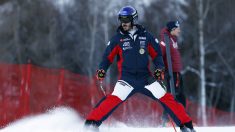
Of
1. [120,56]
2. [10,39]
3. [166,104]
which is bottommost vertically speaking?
[10,39]

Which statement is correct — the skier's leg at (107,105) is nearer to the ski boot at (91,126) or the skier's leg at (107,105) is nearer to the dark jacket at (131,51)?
the ski boot at (91,126)

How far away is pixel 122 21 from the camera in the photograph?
6.97m

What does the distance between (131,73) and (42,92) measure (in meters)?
6.56

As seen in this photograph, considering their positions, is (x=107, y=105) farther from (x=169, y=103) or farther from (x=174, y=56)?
(x=174, y=56)

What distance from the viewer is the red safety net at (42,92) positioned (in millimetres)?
12133

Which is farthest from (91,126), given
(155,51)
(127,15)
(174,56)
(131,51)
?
(174,56)

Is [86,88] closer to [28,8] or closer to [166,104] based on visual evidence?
[166,104]

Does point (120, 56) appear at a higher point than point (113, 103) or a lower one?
higher

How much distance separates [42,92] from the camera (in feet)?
43.4

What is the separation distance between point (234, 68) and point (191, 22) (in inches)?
247

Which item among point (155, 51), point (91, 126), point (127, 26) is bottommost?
point (91, 126)

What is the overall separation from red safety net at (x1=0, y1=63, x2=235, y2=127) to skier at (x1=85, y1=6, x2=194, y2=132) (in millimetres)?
3508

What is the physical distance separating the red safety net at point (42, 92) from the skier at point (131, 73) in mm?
3508

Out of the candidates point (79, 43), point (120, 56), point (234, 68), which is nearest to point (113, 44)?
point (120, 56)
